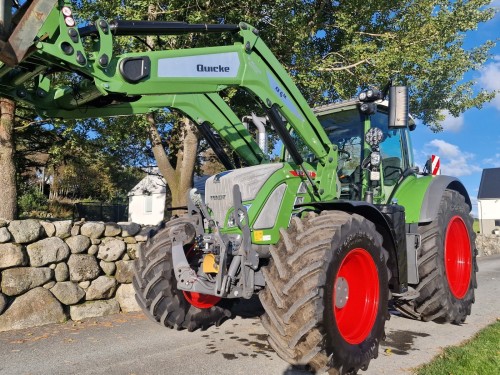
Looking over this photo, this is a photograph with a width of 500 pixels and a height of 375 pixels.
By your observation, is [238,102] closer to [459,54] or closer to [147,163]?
[459,54]

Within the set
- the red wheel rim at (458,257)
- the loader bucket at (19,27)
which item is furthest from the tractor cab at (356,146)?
the loader bucket at (19,27)

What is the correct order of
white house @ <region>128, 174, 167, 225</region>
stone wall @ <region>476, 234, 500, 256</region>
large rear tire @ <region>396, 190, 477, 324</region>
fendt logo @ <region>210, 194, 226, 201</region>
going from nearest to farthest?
fendt logo @ <region>210, 194, 226, 201</region> → large rear tire @ <region>396, 190, 477, 324</region> → stone wall @ <region>476, 234, 500, 256</region> → white house @ <region>128, 174, 167, 225</region>

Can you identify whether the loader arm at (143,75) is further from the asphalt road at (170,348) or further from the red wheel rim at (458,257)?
the red wheel rim at (458,257)

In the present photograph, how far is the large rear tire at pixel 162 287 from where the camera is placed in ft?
15.7

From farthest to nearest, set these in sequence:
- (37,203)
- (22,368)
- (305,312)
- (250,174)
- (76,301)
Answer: (37,203)
(76,301)
(250,174)
(22,368)
(305,312)

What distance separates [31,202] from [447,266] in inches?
981

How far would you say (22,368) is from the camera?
4156 millimetres

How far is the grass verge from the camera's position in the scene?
13.0 ft

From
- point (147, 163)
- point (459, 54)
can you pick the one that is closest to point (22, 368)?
point (459, 54)

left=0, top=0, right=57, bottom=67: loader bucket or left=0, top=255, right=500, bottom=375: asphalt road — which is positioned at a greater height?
left=0, top=0, right=57, bottom=67: loader bucket

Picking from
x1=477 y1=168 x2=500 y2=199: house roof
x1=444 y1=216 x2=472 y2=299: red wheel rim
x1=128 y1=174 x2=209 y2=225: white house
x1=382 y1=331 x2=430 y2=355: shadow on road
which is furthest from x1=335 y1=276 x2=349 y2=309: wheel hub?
x1=477 y1=168 x2=500 y2=199: house roof

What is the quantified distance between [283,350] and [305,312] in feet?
1.14

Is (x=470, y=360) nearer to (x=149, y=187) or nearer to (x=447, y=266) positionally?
(x=447, y=266)

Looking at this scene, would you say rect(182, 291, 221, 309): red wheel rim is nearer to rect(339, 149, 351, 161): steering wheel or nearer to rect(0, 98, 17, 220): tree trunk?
rect(339, 149, 351, 161): steering wheel
